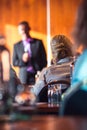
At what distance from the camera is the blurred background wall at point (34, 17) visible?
5969 millimetres

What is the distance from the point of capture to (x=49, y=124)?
112 cm

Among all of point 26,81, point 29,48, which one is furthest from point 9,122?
point 29,48

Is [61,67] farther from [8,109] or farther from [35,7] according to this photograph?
[35,7]

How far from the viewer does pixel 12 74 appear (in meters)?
3.32

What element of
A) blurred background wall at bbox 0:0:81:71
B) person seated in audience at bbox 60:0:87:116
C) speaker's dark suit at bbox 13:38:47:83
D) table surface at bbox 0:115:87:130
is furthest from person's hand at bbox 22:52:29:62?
table surface at bbox 0:115:87:130

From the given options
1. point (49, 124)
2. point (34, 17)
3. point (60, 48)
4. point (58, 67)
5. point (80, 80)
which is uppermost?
point (34, 17)

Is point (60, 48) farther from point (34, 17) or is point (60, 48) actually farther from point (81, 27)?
point (34, 17)

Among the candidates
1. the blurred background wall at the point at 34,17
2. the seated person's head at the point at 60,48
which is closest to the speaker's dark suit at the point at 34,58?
the blurred background wall at the point at 34,17

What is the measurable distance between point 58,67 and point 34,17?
3.18m

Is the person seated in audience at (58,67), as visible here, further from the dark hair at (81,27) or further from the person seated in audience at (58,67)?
the dark hair at (81,27)

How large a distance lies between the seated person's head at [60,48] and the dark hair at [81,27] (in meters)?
1.81

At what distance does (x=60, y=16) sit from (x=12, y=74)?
284cm

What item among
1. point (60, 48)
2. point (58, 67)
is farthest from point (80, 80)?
point (60, 48)

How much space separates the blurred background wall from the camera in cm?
597
